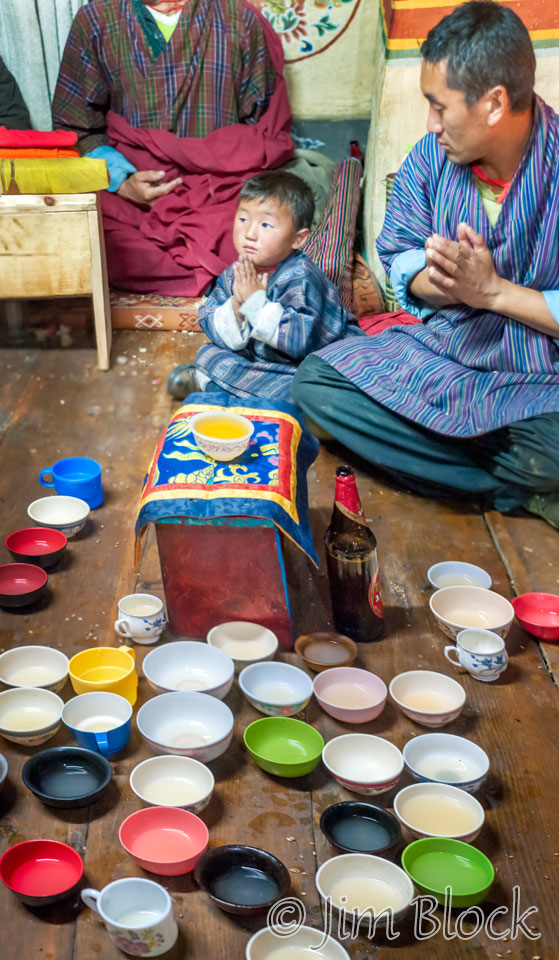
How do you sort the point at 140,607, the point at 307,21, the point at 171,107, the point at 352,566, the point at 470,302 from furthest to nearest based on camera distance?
the point at 307,21 < the point at 171,107 < the point at 470,302 < the point at 140,607 < the point at 352,566

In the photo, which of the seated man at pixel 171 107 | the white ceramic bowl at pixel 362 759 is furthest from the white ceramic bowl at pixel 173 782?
the seated man at pixel 171 107

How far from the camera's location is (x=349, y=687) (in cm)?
167

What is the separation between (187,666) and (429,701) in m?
0.46

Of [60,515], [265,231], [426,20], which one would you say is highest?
[426,20]

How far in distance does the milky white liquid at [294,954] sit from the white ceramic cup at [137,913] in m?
0.14

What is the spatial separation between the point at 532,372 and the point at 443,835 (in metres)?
1.32

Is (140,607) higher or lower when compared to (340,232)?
lower

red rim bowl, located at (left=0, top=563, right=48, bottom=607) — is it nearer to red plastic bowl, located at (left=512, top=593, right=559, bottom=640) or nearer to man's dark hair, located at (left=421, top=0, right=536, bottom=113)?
red plastic bowl, located at (left=512, top=593, right=559, bottom=640)

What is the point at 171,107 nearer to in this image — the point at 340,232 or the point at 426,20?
the point at 340,232

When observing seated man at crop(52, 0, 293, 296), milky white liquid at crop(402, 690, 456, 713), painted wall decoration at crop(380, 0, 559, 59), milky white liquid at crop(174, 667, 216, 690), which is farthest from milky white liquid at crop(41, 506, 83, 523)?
painted wall decoration at crop(380, 0, 559, 59)

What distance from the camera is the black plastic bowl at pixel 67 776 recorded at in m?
1.38

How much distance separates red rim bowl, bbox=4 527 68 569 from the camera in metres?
2.03

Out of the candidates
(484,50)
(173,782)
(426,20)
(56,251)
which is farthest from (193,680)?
(426,20)

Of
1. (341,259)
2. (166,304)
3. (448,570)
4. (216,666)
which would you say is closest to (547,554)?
(448,570)
